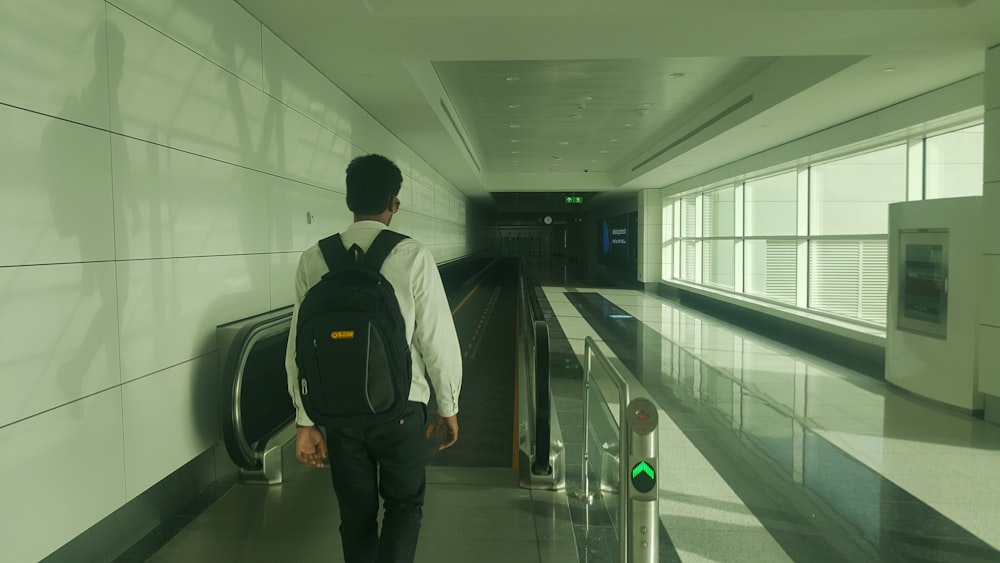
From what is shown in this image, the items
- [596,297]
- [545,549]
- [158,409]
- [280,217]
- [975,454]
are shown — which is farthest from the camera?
[596,297]

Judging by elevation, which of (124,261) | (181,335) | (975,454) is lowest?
(975,454)

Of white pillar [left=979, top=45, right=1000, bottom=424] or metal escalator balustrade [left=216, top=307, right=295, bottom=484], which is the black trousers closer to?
metal escalator balustrade [left=216, top=307, right=295, bottom=484]

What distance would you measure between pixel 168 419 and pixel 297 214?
2947 mm

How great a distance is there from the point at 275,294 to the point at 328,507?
2.46 meters

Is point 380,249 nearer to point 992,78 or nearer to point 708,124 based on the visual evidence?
point 992,78

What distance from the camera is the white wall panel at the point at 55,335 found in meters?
2.75

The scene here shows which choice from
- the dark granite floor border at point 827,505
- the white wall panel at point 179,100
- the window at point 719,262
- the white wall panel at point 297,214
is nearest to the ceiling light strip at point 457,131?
the white wall panel at point 297,214

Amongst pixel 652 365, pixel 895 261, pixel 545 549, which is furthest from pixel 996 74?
pixel 545 549

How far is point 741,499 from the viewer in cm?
451

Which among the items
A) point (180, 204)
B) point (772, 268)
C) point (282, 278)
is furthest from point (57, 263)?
point (772, 268)

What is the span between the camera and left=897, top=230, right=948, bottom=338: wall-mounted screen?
737 cm

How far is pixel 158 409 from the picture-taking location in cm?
391

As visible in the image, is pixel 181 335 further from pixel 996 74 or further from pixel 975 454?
pixel 996 74

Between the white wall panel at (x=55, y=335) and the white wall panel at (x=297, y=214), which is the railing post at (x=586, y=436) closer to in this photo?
the white wall panel at (x=297, y=214)
